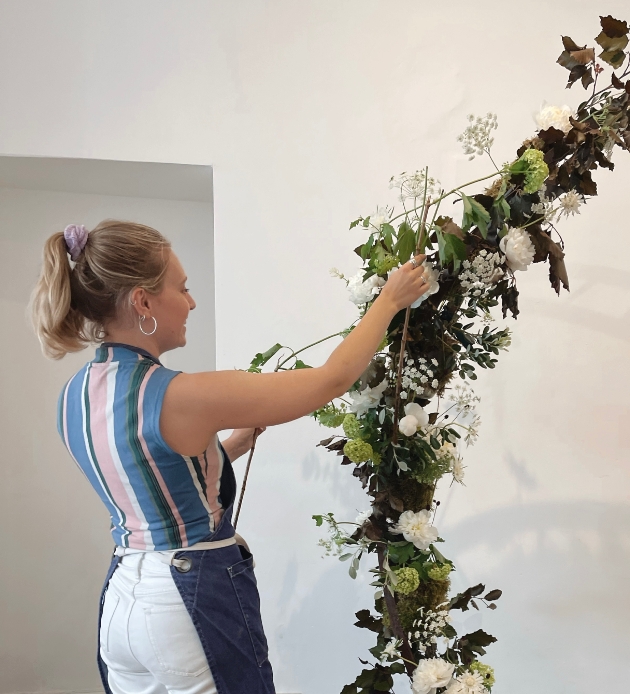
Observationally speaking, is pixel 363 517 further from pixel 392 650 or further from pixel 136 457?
pixel 136 457

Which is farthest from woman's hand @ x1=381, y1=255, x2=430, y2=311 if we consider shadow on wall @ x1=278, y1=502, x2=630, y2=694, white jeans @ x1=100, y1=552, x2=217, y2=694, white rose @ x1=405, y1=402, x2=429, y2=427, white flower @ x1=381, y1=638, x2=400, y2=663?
shadow on wall @ x1=278, y1=502, x2=630, y2=694

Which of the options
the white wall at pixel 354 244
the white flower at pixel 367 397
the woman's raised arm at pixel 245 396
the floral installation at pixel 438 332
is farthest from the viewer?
the white wall at pixel 354 244

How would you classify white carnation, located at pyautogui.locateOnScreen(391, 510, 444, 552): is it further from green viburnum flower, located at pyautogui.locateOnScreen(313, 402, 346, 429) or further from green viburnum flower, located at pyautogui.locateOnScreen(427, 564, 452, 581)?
green viburnum flower, located at pyautogui.locateOnScreen(313, 402, 346, 429)

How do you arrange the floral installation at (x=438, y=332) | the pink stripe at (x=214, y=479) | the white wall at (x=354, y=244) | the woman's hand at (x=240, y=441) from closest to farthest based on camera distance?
1. the pink stripe at (x=214, y=479)
2. the floral installation at (x=438, y=332)
3. the woman's hand at (x=240, y=441)
4. the white wall at (x=354, y=244)

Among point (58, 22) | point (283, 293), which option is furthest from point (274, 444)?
point (58, 22)

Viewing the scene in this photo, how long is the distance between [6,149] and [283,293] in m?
0.92

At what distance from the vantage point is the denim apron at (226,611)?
1133 mm

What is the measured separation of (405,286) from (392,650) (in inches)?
30.9

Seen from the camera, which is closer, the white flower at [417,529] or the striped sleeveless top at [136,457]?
the striped sleeveless top at [136,457]

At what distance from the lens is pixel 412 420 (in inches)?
52.6

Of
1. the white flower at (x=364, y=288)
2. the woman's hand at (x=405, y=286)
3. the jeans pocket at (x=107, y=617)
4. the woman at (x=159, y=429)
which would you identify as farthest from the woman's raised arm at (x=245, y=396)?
the jeans pocket at (x=107, y=617)

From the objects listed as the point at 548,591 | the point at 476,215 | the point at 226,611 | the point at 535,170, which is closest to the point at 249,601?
the point at 226,611

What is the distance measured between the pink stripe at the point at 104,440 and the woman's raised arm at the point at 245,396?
125 millimetres

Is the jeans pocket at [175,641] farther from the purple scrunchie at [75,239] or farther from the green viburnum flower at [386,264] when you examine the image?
the green viburnum flower at [386,264]
